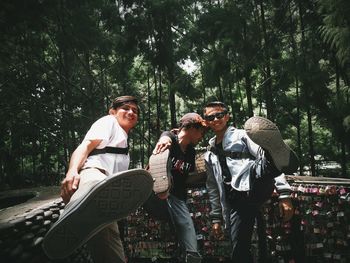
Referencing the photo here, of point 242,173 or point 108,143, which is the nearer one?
point 108,143

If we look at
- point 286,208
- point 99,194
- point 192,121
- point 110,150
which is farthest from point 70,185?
point 286,208

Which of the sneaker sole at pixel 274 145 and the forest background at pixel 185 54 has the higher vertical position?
the forest background at pixel 185 54

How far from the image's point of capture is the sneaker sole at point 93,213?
1.86 meters

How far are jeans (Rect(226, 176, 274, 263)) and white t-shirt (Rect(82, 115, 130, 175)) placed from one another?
107 cm

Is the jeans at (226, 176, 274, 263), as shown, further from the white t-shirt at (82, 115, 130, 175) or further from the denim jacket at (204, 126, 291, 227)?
the white t-shirt at (82, 115, 130, 175)

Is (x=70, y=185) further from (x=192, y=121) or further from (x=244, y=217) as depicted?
(x=244, y=217)

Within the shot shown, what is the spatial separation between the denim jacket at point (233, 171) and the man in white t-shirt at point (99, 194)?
94 centimetres

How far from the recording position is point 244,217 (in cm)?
293

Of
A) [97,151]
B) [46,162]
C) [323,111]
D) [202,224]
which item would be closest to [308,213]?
[202,224]

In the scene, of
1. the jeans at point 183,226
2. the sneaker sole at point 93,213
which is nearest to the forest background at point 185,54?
the jeans at point 183,226

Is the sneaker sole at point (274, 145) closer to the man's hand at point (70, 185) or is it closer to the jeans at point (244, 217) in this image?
the jeans at point (244, 217)

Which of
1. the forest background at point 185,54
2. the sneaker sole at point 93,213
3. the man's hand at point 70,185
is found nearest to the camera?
the sneaker sole at point 93,213

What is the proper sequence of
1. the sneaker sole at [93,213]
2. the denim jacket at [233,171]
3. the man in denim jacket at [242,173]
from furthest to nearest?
the denim jacket at [233,171]
the man in denim jacket at [242,173]
the sneaker sole at [93,213]

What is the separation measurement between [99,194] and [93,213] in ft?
0.36
